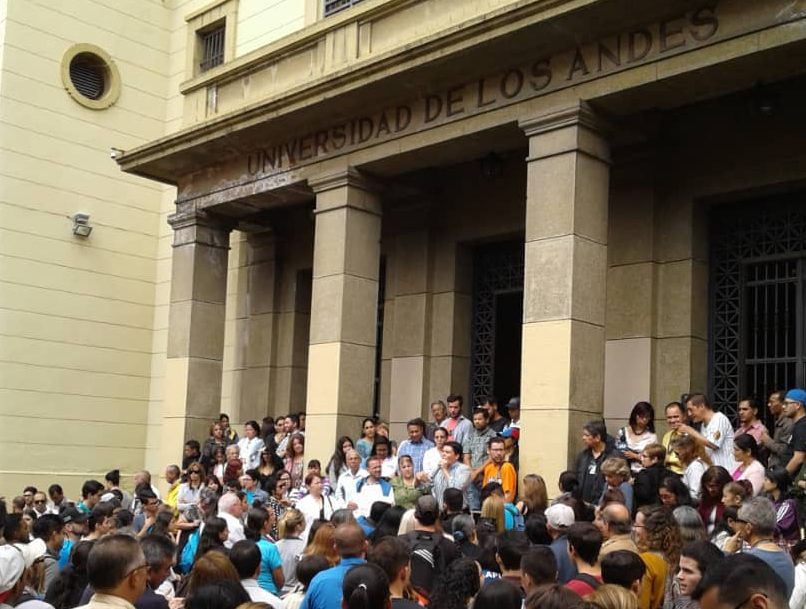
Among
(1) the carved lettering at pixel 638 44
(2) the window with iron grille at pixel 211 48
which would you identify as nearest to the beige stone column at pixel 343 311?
(1) the carved lettering at pixel 638 44

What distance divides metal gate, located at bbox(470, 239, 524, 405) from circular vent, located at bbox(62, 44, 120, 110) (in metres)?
9.33

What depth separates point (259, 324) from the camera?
18453 millimetres

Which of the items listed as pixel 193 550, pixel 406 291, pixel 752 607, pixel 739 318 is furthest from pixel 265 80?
pixel 752 607

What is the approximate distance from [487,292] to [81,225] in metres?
8.89

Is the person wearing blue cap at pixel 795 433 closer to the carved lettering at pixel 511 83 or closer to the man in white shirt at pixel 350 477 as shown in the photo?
the carved lettering at pixel 511 83

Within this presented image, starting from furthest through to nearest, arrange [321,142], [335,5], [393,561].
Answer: [335,5] → [321,142] → [393,561]

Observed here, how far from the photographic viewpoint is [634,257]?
13.0 meters

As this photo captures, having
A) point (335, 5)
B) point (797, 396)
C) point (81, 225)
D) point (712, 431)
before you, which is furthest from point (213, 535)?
point (81, 225)

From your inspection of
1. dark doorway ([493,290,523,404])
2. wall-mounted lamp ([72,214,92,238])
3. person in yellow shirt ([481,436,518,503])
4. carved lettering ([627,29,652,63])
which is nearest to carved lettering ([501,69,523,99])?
carved lettering ([627,29,652,63])

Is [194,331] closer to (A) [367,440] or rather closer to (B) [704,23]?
(A) [367,440]

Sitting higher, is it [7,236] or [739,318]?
[7,236]

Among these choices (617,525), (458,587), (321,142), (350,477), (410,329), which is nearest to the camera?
(458,587)

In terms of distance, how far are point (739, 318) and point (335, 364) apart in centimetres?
527

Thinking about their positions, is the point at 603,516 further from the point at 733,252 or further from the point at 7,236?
the point at 7,236
